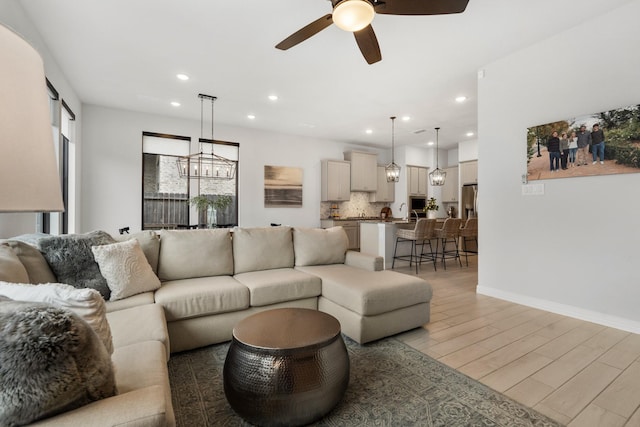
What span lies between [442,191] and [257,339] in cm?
801

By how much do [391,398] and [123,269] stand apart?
2.08 meters

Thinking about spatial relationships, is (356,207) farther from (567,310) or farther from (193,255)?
(193,255)

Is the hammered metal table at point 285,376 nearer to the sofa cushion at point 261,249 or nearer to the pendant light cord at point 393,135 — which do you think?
the sofa cushion at point 261,249

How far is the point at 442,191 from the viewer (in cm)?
847

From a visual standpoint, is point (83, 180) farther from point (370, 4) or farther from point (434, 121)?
point (434, 121)

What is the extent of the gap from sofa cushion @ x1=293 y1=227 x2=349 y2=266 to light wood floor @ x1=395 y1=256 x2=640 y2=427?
3.85 feet

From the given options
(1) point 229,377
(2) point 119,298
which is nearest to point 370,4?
(1) point 229,377

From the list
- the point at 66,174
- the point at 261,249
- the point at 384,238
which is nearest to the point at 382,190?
the point at 384,238

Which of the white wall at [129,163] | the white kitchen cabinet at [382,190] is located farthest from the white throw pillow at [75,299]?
the white kitchen cabinet at [382,190]

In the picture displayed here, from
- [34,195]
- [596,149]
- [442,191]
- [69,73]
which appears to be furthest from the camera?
[442,191]

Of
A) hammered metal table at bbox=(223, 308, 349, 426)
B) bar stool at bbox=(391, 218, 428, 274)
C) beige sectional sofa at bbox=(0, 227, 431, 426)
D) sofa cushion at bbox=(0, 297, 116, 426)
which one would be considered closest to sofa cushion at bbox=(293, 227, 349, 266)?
beige sectional sofa at bbox=(0, 227, 431, 426)

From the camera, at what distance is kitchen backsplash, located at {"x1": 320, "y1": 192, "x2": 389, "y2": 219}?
7566 mm

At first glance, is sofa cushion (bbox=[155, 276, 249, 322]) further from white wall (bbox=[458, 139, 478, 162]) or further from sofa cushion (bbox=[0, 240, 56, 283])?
white wall (bbox=[458, 139, 478, 162])

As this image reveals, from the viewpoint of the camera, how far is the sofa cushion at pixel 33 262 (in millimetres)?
1809
